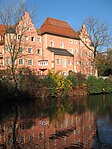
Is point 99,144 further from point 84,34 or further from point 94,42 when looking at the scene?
point 84,34

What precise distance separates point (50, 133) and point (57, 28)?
150 feet

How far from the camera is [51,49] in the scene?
48.6m

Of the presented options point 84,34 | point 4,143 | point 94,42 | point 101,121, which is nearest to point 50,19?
point 84,34

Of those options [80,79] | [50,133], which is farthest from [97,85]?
[50,133]

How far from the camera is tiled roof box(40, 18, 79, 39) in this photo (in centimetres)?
5128

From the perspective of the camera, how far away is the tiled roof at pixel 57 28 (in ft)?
168

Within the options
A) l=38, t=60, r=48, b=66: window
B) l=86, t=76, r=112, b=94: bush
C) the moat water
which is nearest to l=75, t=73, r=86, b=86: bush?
l=86, t=76, r=112, b=94: bush

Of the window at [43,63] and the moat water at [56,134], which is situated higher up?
the window at [43,63]

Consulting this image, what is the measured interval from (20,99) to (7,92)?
1.99 meters

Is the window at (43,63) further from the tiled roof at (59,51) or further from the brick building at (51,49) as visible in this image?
the tiled roof at (59,51)

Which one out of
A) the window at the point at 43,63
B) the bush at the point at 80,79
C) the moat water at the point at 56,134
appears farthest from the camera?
the window at the point at 43,63

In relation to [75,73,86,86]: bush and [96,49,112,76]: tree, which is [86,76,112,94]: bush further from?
[96,49,112,76]: tree

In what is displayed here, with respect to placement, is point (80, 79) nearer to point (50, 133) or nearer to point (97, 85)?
point (97, 85)

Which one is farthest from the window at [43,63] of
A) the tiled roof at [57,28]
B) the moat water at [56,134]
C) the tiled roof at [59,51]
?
the moat water at [56,134]
